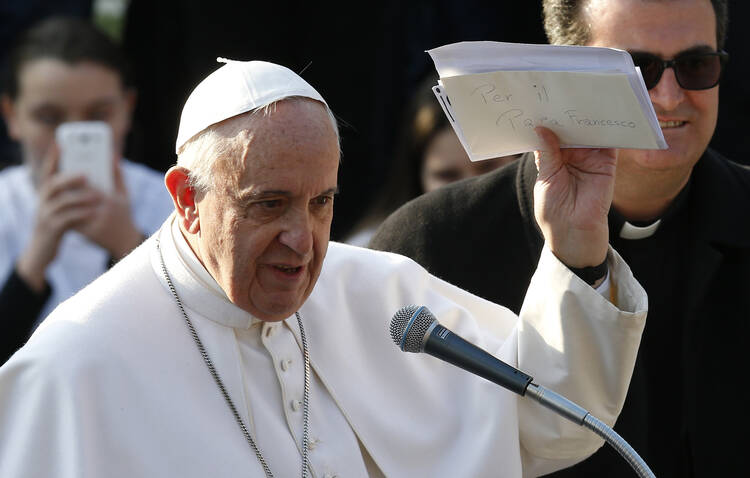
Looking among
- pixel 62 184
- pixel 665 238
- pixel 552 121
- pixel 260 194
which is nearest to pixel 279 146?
pixel 260 194

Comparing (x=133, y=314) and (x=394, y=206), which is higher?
(x=133, y=314)

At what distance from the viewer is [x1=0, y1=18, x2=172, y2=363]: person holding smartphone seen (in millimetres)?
5234

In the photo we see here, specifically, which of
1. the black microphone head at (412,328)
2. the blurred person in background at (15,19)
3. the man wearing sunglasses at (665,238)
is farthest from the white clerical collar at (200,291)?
the blurred person in background at (15,19)


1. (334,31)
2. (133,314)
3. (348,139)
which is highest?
(133,314)

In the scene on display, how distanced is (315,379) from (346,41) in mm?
3781

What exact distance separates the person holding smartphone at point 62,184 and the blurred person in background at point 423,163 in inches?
39.1

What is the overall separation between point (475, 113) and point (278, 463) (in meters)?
1.00

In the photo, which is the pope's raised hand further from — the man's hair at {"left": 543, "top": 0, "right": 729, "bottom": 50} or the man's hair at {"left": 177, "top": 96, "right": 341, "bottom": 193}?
the man's hair at {"left": 543, "top": 0, "right": 729, "bottom": 50}

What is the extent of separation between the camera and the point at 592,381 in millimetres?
3254

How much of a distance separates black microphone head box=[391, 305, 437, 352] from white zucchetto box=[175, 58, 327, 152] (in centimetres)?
60

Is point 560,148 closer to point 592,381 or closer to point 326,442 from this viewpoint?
point 592,381

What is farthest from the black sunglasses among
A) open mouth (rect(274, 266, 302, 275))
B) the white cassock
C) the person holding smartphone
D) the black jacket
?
the person holding smartphone

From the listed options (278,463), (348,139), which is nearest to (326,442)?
(278,463)

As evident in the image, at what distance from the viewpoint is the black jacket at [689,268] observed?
3986 mm
